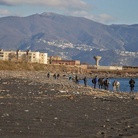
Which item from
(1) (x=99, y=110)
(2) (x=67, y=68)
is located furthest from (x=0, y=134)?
(2) (x=67, y=68)

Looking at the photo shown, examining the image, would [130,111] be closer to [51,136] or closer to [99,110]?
[99,110]

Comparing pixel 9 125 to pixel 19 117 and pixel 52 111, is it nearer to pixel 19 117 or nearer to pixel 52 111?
pixel 19 117

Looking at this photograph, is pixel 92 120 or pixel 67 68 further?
pixel 67 68

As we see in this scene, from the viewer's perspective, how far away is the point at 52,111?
19.8 metres

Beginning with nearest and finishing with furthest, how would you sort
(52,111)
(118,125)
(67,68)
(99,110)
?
1. (118,125)
2. (52,111)
3. (99,110)
4. (67,68)

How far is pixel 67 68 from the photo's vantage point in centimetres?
19338

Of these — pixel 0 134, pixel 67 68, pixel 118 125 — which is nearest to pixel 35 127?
pixel 0 134

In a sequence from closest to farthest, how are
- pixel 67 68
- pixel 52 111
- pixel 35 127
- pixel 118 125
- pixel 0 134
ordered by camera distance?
pixel 0 134, pixel 35 127, pixel 118 125, pixel 52 111, pixel 67 68

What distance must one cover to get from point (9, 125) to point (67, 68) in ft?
585

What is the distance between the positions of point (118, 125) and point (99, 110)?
17.4ft

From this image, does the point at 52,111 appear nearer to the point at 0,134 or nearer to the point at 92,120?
the point at 92,120

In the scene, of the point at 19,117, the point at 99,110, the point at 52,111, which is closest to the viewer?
the point at 19,117

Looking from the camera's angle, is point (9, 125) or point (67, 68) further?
point (67, 68)

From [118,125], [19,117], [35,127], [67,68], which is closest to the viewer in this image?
[35,127]
